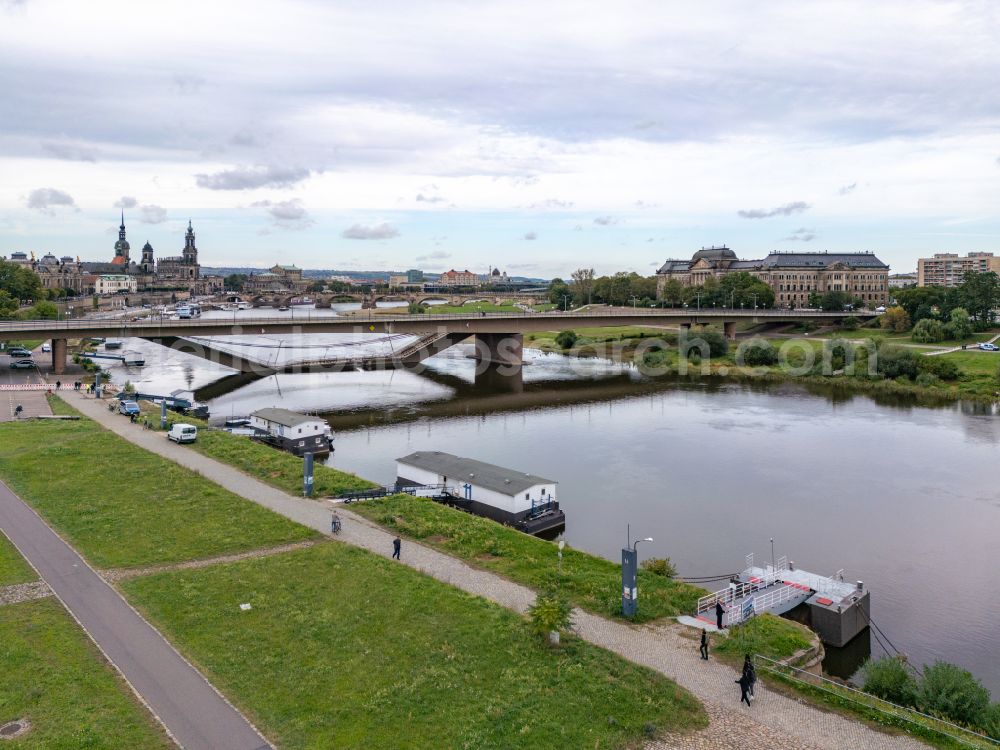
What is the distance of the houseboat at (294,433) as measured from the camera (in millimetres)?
43875

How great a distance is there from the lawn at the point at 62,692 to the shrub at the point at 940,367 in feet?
239

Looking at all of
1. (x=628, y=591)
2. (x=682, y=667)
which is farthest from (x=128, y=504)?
(x=682, y=667)

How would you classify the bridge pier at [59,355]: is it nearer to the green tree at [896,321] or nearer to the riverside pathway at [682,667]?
the riverside pathway at [682,667]

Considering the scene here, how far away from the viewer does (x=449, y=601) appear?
20.6 m

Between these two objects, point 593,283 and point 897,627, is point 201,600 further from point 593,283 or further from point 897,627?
point 593,283

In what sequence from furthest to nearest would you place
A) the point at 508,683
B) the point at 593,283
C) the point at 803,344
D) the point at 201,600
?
the point at 593,283 < the point at 803,344 < the point at 201,600 < the point at 508,683

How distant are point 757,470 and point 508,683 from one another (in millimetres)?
27343

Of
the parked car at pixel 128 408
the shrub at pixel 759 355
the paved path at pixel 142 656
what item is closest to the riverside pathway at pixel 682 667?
the paved path at pixel 142 656

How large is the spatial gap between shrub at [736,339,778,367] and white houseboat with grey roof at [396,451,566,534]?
5713cm

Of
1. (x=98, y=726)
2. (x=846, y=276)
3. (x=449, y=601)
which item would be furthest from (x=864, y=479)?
(x=846, y=276)

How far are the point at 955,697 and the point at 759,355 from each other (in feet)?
230

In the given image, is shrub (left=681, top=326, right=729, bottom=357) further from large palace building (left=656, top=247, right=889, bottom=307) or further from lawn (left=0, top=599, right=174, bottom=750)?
lawn (left=0, top=599, right=174, bottom=750)

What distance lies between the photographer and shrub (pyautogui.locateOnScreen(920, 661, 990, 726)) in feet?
53.4

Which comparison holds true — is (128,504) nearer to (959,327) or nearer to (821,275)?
(959,327)
